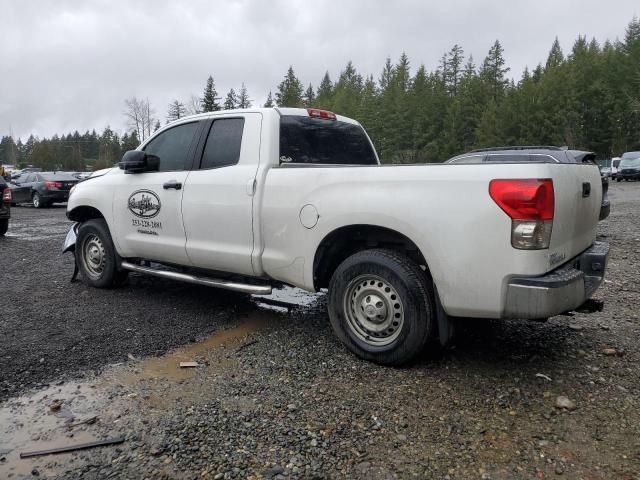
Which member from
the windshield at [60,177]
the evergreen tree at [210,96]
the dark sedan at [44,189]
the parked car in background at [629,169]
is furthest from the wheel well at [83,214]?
the evergreen tree at [210,96]

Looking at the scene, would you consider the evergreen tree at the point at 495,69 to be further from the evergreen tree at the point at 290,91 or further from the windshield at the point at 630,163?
the windshield at the point at 630,163

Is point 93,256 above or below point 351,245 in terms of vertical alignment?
below

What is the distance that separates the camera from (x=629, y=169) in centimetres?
3375

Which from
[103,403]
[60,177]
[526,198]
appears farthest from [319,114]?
[60,177]

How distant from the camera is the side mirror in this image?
5.19m

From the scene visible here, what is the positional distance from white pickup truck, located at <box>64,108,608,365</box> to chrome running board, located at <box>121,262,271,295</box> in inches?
0.8

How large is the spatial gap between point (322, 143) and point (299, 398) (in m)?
2.56

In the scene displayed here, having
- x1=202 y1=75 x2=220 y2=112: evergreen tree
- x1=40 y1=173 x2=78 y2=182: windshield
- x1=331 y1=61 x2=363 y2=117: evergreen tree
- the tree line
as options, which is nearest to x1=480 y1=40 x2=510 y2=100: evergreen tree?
the tree line

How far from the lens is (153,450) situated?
2613 millimetres

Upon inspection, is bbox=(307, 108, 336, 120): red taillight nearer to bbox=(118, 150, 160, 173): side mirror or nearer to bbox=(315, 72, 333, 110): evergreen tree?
bbox=(118, 150, 160, 173): side mirror

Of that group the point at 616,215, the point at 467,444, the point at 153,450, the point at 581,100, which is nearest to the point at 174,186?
the point at 153,450

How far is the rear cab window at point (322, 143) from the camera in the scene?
4.51 meters

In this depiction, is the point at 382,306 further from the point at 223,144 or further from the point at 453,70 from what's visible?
the point at 453,70

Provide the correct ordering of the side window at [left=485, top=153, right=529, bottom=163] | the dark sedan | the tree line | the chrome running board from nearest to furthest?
1. the chrome running board
2. the side window at [left=485, top=153, right=529, bottom=163]
3. the dark sedan
4. the tree line
